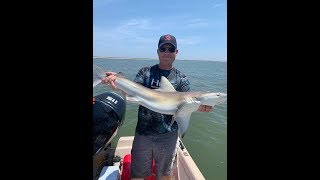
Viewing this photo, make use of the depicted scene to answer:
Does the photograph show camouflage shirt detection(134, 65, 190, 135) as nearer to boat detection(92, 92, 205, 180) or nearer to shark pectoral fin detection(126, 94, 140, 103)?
shark pectoral fin detection(126, 94, 140, 103)

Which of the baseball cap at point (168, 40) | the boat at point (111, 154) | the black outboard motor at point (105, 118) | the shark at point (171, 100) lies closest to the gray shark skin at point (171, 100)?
the shark at point (171, 100)

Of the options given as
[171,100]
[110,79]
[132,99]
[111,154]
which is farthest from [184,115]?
[111,154]

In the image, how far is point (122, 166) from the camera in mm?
4453

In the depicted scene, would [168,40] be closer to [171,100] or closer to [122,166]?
[171,100]

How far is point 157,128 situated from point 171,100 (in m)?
0.49

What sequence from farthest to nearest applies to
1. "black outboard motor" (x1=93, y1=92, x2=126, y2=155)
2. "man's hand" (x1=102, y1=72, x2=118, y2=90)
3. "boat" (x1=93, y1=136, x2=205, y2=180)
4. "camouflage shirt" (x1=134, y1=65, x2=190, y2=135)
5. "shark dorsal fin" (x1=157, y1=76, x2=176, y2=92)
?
1. "black outboard motor" (x1=93, y1=92, x2=126, y2=155)
2. "boat" (x1=93, y1=136, x2=205, y2=180)
3. "camouflage shirt" (x1=134, y1=65, x2=190, y2=135)
4. "shark dorsal fin" (x1=157, y1=76, x2=176, y2=92)
5. "man's hand" (x1=102, y1=72, x2=118, y2=90)

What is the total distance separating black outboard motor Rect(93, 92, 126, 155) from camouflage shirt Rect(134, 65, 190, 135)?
0.94 metres

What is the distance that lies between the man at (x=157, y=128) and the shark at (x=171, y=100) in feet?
0.88

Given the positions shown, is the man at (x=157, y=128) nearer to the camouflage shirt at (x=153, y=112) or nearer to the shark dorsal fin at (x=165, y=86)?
the camouflage shirt at (x=153, y=112)

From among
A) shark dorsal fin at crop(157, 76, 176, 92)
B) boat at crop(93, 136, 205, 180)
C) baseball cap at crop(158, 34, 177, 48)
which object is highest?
baseball cap at crop(158, 34, 177, 48)

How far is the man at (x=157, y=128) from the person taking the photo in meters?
3.57

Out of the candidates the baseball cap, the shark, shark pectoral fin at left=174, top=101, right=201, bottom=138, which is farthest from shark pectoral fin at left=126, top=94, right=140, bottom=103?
the baseball cap

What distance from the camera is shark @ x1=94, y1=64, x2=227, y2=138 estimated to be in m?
3.28
